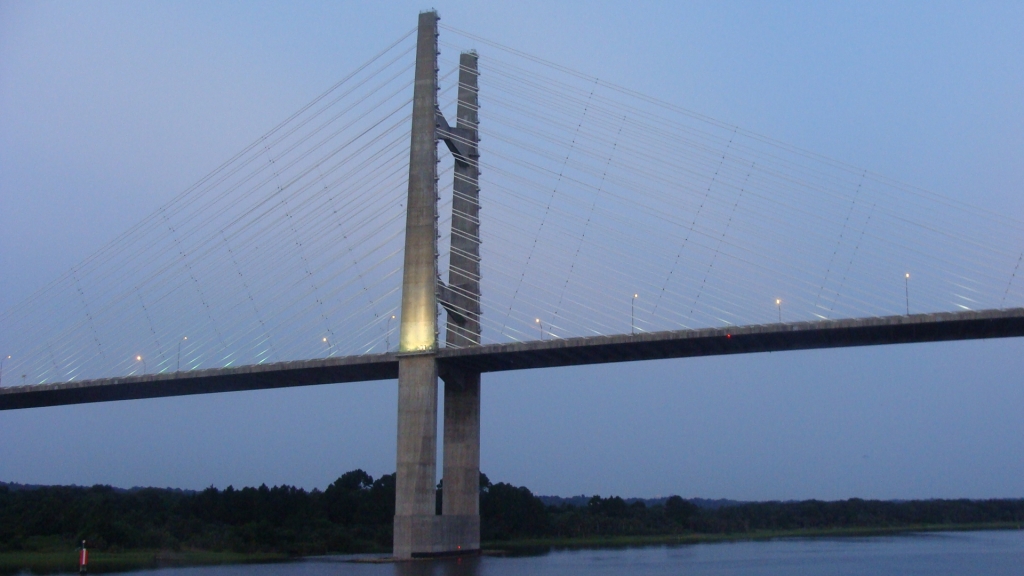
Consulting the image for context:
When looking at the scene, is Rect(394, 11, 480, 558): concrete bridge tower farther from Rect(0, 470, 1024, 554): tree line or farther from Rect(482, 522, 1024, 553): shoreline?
Rect(0, 470, 1024, 554): tree line

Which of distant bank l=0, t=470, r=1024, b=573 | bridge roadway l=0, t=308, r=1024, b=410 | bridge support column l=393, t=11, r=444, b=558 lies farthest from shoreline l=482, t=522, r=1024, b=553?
bridge roadway l=0, t=308, r=1024, b=410

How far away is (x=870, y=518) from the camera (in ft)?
350

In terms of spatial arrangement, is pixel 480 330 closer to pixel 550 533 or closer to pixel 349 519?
pixel 349 519

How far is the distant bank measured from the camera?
153 feet

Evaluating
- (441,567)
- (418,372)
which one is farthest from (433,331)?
(441,567)

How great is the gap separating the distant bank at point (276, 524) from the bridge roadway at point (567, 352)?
20.7 ft

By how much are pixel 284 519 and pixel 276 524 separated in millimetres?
511

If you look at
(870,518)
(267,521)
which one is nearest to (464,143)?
(267,521)

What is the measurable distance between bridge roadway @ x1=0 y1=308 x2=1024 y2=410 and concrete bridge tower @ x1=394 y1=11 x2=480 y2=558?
1021mm

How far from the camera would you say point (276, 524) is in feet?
194

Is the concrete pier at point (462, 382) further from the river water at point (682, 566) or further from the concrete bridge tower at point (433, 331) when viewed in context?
the river water at point (682, 566)

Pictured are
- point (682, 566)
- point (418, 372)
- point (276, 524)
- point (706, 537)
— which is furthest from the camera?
point (706, 537)

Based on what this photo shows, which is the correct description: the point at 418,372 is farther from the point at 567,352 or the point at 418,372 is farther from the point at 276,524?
the point at 276,524

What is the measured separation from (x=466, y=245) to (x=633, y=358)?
23.6ft
